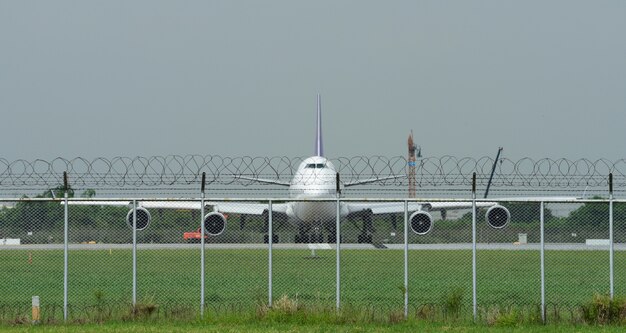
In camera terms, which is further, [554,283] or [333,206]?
[333,206]

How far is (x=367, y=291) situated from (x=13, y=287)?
8.53 m

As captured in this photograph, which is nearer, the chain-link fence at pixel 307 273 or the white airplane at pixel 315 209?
the chain-link fence at pixel 307 273

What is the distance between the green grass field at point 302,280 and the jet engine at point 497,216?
1522mm

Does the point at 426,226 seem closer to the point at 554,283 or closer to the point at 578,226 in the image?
the point at 578,226

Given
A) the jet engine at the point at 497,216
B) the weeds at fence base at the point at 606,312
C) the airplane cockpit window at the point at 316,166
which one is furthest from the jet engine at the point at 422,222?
the weeds at fence base at the point at 606,312

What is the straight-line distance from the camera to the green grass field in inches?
873

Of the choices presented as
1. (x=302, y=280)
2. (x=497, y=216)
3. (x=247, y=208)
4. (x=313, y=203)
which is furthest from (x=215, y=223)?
(x=247, y=208)

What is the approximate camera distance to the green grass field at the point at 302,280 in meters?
Result: 22.2

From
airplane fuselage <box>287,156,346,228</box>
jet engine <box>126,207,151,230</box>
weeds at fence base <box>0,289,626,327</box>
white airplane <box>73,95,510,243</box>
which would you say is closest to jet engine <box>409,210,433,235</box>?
white airplane <box>73,95,510,243</box>

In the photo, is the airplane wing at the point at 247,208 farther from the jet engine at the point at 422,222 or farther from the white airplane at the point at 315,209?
the jet engine at the point at 422,222

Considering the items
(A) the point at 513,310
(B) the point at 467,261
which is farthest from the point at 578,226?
(A) the point at 513,310

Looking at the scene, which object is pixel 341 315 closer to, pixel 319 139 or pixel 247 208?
pixel 247 208

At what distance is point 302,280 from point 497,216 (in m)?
5.55

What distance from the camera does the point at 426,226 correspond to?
39219 mm
